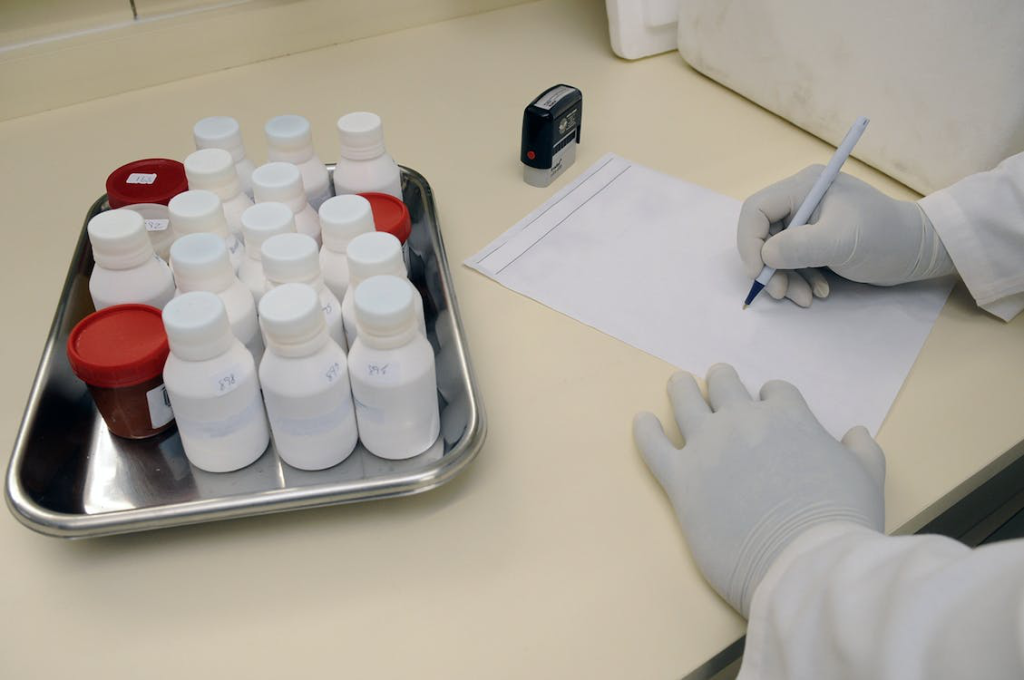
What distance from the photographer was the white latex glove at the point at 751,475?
60 centimetres

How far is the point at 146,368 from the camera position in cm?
64

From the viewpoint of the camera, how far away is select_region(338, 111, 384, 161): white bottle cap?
31.8 inches

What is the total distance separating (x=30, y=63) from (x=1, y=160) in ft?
0.46

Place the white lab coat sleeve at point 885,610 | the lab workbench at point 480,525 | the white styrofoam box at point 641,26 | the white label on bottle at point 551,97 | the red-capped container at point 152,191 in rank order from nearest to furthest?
the white lab coat sleeve at point 885,610
the lab workbench at point 480,525
the red-capped container at point 152,191
the white label on bottle at point 551,97
the white styrofoam box at point 641,26

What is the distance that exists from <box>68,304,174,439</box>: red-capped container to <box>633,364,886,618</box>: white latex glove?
0.40 m

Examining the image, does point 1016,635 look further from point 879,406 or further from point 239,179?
point 239,179

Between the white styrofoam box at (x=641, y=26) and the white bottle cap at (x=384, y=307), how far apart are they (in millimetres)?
772

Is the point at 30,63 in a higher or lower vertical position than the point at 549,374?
higher

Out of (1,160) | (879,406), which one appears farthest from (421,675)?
(1,160)

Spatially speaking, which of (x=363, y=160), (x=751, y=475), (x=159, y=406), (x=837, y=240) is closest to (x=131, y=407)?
(x=159, y=406)

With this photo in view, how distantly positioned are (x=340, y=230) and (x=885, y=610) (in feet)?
1.66

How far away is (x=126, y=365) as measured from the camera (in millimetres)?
630

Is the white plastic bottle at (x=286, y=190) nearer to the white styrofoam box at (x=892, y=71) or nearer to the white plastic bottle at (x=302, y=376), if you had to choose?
the white plastic bottle at (x=302, y=376)

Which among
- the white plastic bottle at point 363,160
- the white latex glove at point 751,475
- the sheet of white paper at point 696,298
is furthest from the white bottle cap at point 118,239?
the white latex glove at point 751,475
